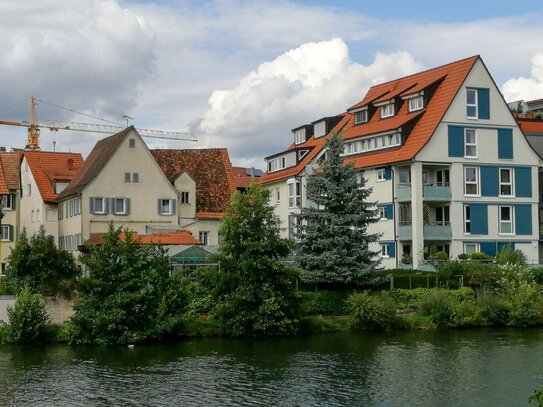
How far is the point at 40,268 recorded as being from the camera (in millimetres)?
52875

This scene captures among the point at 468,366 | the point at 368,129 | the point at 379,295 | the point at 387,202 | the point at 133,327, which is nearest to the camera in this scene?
the point at 468,366

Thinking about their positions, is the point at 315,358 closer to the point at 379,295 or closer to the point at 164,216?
the point at 379,295

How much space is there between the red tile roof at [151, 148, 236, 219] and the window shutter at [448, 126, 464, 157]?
65.4ft

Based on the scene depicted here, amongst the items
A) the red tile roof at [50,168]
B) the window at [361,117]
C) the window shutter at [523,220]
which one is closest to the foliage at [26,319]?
the red tile roof at [50,168]

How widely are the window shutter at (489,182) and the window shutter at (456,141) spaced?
2.37 meters

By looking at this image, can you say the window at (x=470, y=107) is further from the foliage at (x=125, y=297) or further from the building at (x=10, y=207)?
the building at (x=10, y=207)

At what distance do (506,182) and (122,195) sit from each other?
2988 cm

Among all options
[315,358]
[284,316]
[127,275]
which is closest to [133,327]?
[127,275]

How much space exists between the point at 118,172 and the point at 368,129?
20408 mm

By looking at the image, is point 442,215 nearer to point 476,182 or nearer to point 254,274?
point 476,182

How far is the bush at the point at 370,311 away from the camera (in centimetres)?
5169

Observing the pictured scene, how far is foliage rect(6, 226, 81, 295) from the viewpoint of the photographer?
5147 cm

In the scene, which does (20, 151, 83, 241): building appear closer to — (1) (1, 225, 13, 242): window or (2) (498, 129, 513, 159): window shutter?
(1) (1, 225, 13, 242): window

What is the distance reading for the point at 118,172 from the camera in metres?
68.5
